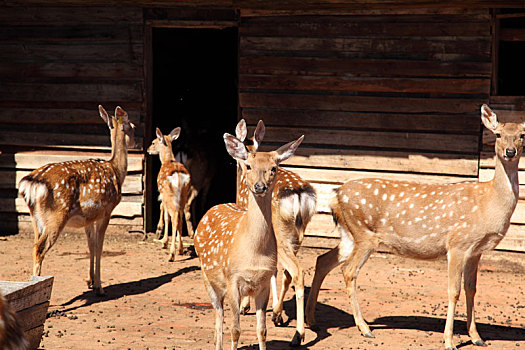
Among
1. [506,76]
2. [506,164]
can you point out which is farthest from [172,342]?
[506,76]

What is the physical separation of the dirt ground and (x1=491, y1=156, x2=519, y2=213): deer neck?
1.39m

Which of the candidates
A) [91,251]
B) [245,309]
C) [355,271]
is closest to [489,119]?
[355,271]

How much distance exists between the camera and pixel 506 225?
666 centimetres

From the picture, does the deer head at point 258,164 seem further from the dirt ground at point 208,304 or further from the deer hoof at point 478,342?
the deer hoof at point 478,342

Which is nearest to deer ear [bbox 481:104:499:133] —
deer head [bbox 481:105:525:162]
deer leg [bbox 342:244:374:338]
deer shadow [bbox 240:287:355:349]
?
deer head [bbox 481:105:525:162]

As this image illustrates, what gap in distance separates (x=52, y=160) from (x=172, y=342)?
235 inches

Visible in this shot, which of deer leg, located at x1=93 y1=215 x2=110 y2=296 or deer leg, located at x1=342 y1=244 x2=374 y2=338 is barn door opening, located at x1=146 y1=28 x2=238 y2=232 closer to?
deer leg, located at x1=93 y1=215 x2=110 y2=296

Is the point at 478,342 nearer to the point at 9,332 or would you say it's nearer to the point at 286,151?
the point at 286,151

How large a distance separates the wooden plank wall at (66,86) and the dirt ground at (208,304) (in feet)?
4.58

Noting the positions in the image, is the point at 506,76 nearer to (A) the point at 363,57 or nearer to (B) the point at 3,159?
(A) the point at 363,57

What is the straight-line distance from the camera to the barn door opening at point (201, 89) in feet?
48.4

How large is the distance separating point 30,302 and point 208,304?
8.71 ft

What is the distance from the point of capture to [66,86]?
1149 cm

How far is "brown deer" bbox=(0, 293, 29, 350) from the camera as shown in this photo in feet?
8.81
